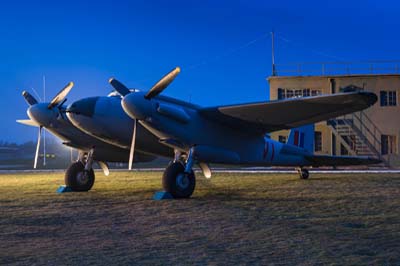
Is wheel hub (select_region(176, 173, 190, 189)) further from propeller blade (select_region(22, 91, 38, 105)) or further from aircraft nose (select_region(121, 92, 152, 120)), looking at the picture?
propeller blade (select_region(22, 91, 38, 105))

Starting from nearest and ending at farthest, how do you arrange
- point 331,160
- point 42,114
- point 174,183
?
point 174,183 < point 42,114 < point 331,160

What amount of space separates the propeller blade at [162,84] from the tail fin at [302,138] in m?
9.40

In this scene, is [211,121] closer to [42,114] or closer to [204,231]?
[42,114]

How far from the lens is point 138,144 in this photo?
520 inches

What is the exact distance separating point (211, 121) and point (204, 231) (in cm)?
641

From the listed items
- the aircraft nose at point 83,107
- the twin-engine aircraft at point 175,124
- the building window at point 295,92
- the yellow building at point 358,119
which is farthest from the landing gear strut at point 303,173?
the building window at point 295,92

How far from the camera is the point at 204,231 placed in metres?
7.09

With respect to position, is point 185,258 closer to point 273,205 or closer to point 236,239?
point 236,239

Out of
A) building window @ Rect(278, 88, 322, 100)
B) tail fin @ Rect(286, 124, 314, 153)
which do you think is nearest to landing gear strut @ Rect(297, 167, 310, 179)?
tail fin @ Rect(286, 124, 314, 153)

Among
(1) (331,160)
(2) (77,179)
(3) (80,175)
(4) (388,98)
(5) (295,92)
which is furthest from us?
(5) (295,92)

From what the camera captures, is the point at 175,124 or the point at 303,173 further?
the point at 303,173

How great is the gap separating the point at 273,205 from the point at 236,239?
4104mm

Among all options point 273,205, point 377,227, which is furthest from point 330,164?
point 377,227

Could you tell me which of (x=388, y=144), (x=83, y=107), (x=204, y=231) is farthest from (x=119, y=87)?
(x=388, y=144)
